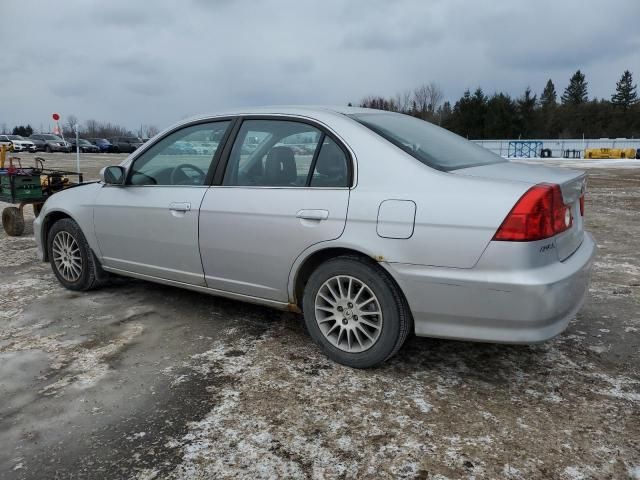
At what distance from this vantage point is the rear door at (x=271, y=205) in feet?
10.3

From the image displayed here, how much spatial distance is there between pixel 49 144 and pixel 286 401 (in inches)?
1755

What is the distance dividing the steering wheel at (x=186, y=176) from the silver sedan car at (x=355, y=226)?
0.04 ft

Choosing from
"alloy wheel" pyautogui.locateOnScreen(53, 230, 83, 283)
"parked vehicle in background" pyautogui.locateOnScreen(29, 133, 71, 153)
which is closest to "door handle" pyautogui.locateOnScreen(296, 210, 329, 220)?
"alloy wheel" pyautogui.locateOnScreen(53, 230, 83, 283)

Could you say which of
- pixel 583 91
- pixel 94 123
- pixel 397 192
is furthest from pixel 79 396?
pixel 94 123

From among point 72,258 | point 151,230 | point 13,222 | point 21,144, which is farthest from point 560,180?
point 21,144

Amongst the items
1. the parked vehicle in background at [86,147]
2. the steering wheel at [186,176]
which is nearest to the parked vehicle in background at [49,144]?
the parked vehicle in background at [86,147]

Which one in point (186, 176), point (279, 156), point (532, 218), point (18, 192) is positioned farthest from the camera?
point (18, 192)

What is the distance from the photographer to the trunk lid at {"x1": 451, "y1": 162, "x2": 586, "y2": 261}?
2.80 m

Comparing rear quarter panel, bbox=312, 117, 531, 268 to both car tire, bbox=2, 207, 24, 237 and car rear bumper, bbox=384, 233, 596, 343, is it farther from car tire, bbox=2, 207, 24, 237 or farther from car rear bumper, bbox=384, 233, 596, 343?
car tire, bbox=2, 207, 24, 237

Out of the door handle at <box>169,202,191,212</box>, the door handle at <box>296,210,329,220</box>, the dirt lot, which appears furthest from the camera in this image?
the door handle at <box>169,202,191,212</box>

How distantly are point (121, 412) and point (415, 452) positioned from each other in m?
1.48

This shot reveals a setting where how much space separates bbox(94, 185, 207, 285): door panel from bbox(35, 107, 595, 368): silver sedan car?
0.01 meters

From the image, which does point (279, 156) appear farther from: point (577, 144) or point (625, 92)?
point (625, 92)

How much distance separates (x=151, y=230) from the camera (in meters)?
3.92
